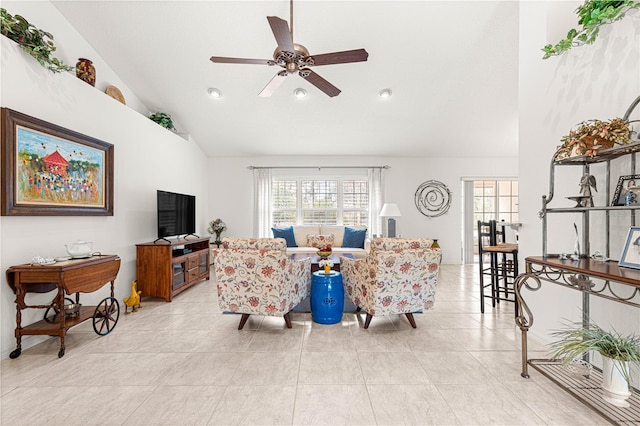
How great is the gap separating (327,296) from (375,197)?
13.1 feet

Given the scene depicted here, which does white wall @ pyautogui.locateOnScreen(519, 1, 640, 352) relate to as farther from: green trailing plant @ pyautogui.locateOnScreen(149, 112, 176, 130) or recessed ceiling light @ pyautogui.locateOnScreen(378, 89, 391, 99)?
green trailing plant @ pyautogui.locateOnScreen(149, 112, 176, 130)

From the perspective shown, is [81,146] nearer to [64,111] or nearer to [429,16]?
[64,111]

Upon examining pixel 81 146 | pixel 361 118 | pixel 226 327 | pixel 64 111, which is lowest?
pixel 226 327

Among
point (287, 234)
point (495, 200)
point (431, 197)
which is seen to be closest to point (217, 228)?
point (287, 234)

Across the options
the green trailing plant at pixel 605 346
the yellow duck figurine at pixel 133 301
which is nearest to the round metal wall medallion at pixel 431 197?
the green trailing plant at pixel 605 346

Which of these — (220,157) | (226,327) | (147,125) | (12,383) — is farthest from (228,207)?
(12,383)

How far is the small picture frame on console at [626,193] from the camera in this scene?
1649 mm

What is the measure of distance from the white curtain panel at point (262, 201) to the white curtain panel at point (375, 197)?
2311mm

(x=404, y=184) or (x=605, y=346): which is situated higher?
(x=404, y=184)

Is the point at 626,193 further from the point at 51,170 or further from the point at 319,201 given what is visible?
the point at 319,201

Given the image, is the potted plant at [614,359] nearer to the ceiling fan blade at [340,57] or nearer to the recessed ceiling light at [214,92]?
the ceiling fan blade at [340,57]

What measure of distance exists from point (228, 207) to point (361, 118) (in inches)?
142

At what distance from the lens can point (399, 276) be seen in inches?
104

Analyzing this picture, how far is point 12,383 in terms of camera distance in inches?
76.2
